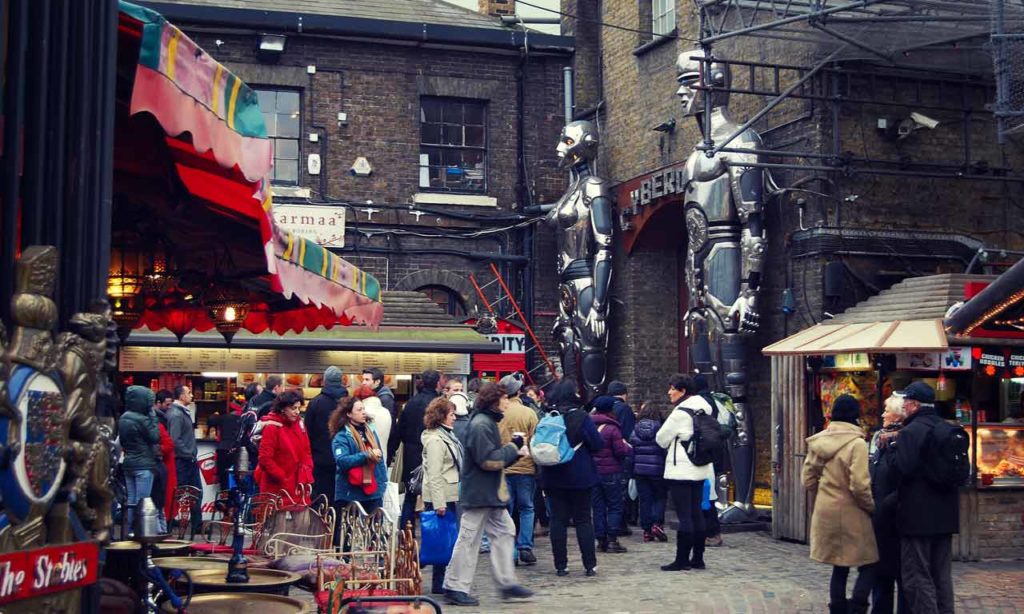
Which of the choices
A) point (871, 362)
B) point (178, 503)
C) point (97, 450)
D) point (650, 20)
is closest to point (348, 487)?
point (178, 503)

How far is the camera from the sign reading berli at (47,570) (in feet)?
11.7

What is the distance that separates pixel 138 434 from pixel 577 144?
9980 millimetres

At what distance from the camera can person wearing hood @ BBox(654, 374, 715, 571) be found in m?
12.6

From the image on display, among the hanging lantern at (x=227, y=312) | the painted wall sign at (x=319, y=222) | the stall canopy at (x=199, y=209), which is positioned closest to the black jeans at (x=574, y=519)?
the stall canopy at (x=199, y=209)

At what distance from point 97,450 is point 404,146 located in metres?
18.7

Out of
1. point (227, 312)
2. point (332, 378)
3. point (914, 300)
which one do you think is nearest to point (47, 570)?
point (227, 312)

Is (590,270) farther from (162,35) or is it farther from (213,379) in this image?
(162,35)

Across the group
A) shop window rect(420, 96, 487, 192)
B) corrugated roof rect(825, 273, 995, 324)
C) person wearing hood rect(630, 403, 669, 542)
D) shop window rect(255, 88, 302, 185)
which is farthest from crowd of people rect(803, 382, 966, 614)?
shop window rect(255, 88, 302, 185)

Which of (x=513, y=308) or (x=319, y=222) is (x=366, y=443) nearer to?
(x=319, y=222)

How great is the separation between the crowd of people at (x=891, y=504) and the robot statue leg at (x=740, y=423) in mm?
6647

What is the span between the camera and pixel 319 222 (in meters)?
22.0

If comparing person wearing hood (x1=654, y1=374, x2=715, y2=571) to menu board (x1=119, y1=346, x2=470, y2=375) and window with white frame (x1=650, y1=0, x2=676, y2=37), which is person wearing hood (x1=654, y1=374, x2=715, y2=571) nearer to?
menu board (x1=119, y1=346, x2=470, y2=375)

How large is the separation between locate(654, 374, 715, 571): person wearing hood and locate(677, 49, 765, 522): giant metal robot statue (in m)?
3.50

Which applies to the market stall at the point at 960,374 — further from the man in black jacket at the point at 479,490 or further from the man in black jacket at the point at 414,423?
the man in black jacket at the point at 479,490
